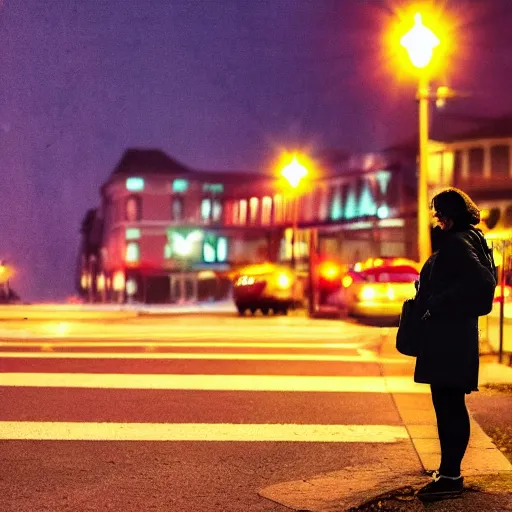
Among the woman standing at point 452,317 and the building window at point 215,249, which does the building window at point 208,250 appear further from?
the woman standing at point 452,317

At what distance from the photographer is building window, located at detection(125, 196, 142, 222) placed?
74.0 metres

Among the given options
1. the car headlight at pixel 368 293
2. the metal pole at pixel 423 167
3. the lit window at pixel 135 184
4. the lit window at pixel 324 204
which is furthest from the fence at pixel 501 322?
the lit window at pixel 135 184

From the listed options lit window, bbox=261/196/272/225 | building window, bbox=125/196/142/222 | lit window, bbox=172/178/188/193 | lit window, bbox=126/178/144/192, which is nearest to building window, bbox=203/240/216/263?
lit window, bbox=172/178/188/193

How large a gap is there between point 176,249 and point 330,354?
59.7 m

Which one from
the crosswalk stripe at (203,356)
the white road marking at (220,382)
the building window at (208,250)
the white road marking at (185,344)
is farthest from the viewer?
the building window at (208,250)

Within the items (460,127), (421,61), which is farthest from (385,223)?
(421,61)

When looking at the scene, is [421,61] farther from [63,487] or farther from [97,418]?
[63,487]

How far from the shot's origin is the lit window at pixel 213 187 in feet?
246

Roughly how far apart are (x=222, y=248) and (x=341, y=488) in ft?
227

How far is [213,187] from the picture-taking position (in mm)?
75125

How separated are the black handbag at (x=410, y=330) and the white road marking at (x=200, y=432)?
6.35 ft

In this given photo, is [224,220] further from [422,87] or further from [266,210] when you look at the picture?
[422,87]

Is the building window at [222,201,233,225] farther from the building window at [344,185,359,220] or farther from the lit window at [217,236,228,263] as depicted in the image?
the building window at [344,185,359,220]

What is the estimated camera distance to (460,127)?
58344mm
